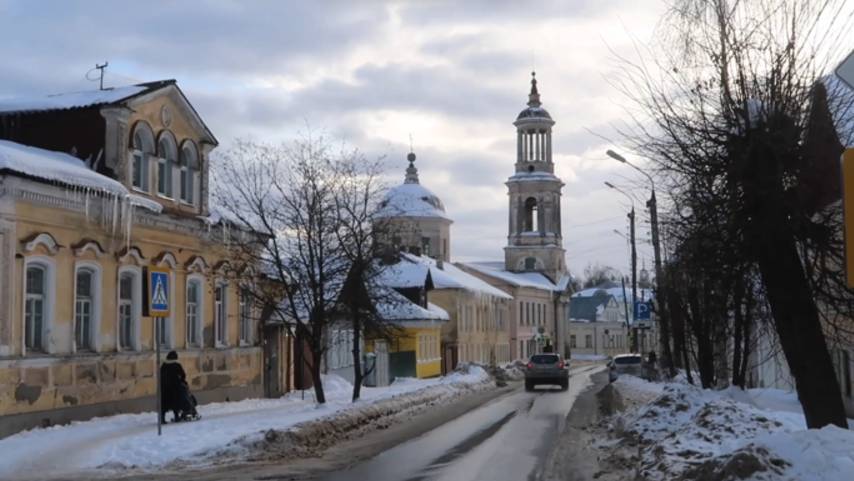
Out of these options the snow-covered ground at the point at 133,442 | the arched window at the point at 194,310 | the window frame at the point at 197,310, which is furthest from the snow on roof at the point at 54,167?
the snow-covered ground at the point at 133,442

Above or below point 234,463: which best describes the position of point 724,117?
above

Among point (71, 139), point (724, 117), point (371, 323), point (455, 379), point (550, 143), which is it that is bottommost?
point (455, 379)

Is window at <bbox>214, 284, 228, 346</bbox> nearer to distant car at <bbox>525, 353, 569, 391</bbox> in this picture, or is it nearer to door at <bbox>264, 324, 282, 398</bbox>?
door at <bbox>264, 324, 282, 398</bbox>

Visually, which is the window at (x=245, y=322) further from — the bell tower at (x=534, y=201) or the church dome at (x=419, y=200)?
the bell tower at (x=534, y=201)

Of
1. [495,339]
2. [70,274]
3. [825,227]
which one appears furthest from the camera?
[495,339]

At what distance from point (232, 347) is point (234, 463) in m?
12.9

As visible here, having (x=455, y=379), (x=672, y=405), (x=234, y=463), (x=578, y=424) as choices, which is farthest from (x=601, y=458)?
(x=455, y=379)

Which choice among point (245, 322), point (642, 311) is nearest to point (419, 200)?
point (642, 311)

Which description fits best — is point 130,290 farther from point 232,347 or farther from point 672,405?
point 672,405

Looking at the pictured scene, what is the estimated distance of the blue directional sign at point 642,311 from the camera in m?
37.3

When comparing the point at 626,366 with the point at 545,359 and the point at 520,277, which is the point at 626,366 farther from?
the point at 520,277

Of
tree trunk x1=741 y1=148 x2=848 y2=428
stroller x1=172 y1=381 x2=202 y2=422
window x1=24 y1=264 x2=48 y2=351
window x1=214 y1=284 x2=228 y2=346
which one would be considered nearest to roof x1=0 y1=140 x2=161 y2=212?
window x1=24 y1=264 x2=48 y2=351

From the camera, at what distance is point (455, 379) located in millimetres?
47625

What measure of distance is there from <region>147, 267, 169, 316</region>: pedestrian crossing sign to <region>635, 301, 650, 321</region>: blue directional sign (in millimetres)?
22765
